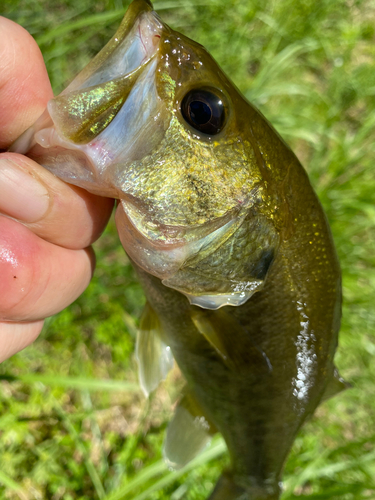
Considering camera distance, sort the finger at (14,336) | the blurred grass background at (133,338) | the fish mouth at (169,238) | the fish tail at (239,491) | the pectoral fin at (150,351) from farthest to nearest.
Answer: the blurred grass background at (133,338)
the fish tail at (239,491)
the pectoral fin at (150,351)
the finger at (14,336)
the fish mouth at (169,238)

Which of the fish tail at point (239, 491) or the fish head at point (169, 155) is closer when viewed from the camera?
the fish head at point (169, 155)

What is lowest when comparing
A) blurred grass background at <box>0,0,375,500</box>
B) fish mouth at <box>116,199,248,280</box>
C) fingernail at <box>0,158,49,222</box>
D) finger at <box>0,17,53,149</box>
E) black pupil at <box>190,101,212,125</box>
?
blurred grass background at <box>0,0,375,500</box>

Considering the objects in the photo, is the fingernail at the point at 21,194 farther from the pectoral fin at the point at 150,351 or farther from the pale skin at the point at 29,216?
the pectoral fin at the point at 150,351

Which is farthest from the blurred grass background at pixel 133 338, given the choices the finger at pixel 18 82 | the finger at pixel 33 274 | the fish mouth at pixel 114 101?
the fish mouth at pixel 114 101

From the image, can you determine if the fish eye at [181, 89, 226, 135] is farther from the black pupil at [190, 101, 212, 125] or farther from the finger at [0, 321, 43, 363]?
the finger at [0, 321, 43, 363]

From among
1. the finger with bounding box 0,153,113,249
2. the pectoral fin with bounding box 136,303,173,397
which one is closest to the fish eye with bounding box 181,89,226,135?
the finger with bounding box 0,153,113,249

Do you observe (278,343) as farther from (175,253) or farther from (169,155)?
(169,155)
